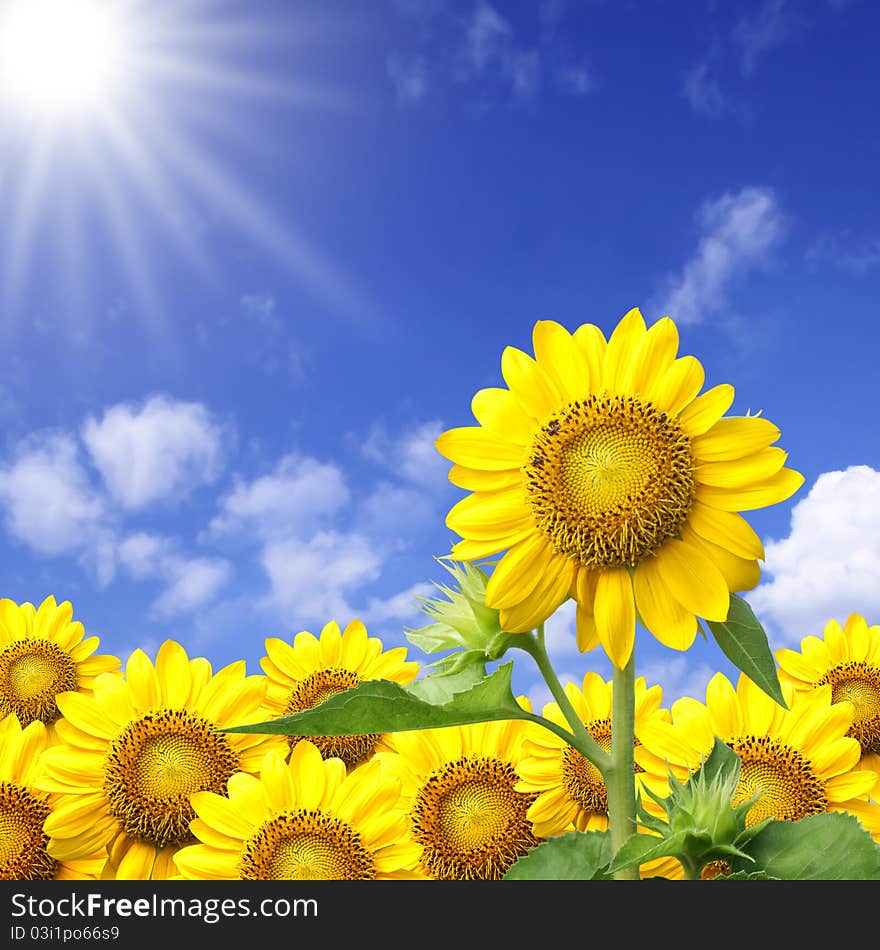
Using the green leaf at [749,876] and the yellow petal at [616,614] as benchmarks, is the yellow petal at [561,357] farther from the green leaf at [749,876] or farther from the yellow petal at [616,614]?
the green leaf at [749,876]

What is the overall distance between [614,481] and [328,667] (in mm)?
1741

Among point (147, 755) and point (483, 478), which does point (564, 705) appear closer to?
point (483, 478)

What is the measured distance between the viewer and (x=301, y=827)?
2.47m

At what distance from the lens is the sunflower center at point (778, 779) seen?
2.81 m

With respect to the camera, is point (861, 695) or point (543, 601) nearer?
point (543, 601)

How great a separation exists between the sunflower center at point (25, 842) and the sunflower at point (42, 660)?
0.94 meters

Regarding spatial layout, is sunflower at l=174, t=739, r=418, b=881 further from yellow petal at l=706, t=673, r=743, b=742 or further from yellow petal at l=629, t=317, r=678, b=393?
yellow petal at l=629, t=317, r=678, b=393

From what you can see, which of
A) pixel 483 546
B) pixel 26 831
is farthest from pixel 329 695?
pixel 483 546

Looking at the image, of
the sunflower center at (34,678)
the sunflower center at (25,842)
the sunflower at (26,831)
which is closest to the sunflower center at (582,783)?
the sunflower at (26,831)

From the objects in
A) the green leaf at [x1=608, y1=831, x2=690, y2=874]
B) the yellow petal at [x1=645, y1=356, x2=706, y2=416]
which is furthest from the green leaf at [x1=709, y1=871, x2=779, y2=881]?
the yellow petal at [x1=645, y1=356, x2=706, y2=416]
